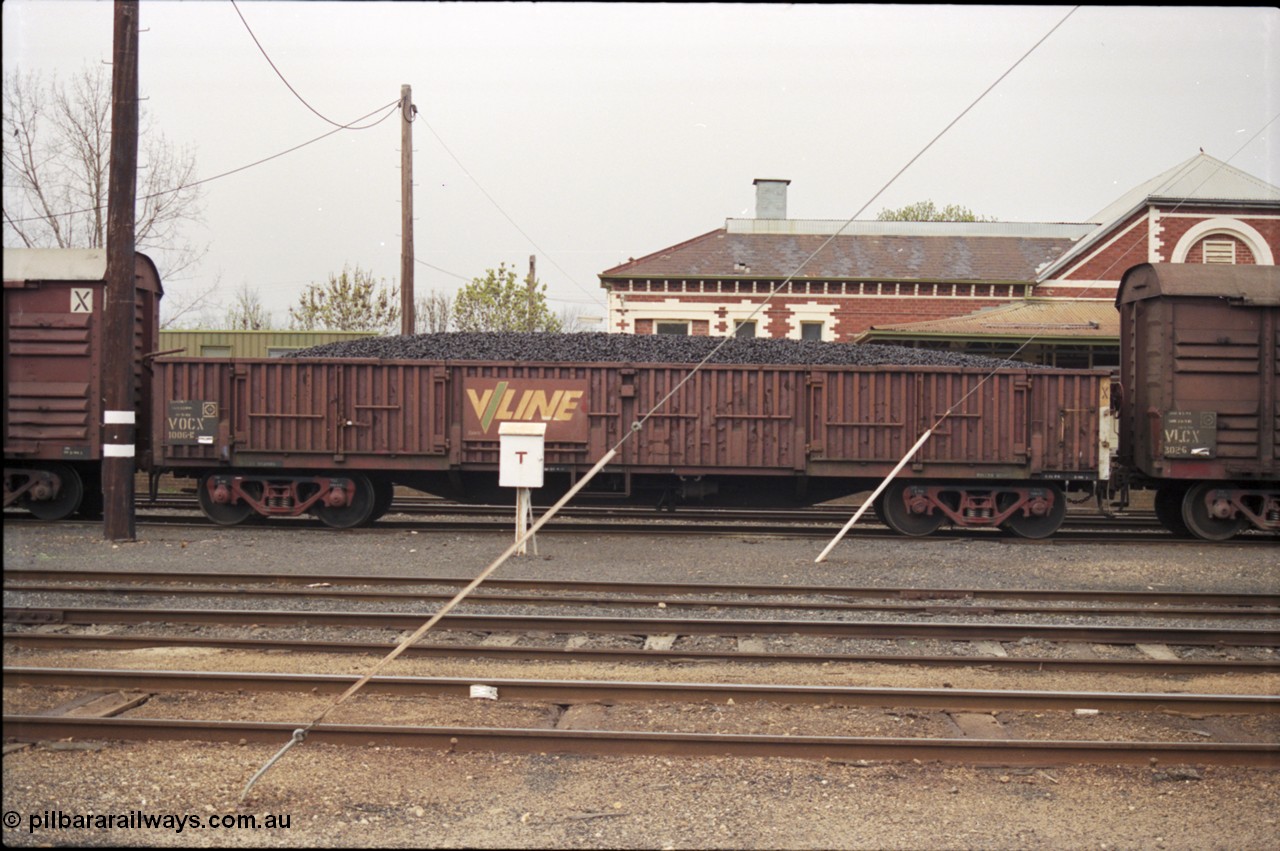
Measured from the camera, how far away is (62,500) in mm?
13992

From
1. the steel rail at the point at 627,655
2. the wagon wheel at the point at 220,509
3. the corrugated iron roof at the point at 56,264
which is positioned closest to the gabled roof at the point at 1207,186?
the steel rail at the point at 627,655

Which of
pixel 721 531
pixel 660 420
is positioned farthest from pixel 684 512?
pixel 660 420

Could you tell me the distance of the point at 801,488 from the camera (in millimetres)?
13945

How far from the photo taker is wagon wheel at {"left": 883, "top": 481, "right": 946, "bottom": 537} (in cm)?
1357

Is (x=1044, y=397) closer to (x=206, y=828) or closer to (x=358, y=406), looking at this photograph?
(x=358, y=406)

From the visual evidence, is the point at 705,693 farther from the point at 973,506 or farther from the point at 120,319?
the point at 120,319

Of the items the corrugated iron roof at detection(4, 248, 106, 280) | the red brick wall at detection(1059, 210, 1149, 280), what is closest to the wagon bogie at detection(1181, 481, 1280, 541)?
the corrugated iron roof at detection(4, 248, 106, 280)

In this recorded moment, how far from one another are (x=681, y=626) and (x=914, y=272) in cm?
2473

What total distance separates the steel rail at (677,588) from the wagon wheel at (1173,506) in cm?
421

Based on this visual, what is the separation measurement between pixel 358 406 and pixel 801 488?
6499 mm

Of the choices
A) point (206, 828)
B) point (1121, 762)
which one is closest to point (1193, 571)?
point (1121, 762)

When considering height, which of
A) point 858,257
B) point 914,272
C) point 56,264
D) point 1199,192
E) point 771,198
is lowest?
point 56,264

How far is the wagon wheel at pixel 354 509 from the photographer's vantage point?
1388 cm

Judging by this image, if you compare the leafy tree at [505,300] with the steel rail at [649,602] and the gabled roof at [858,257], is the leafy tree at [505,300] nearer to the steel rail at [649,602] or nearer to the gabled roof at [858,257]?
the gabled roof at [858,257]
